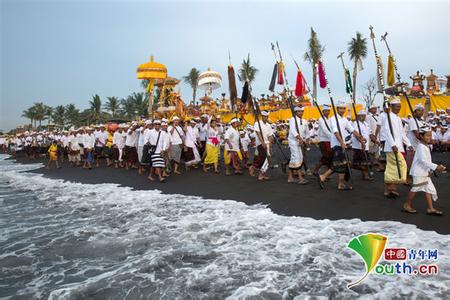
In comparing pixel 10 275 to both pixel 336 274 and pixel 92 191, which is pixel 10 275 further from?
pixel 92 191

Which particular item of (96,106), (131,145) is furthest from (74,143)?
(96,106)

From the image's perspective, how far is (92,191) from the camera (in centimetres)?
865

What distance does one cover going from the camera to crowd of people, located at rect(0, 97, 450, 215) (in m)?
5.58

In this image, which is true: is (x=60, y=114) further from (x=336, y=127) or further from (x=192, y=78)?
(x=336, y=127)

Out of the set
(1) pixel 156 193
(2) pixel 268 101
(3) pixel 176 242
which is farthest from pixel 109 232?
(2) pixel 268 101

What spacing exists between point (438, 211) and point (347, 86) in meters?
4.68

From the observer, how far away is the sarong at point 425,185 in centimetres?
447

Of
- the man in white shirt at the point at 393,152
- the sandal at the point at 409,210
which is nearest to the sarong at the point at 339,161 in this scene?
the man in white shirt at the point at 393,152

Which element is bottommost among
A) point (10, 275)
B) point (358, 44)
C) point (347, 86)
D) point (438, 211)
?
point (10, 275)

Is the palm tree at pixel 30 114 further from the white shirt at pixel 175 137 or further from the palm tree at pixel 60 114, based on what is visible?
the white shirt at pixel 175 137

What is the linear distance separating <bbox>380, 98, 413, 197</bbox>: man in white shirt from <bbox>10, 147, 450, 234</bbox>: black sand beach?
0.32m

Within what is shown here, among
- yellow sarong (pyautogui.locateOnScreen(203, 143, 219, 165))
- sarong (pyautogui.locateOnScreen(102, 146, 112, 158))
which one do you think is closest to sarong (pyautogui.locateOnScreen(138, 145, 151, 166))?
yellow sarong (pyautogui.locateOnScreen(203, 143, 219, 165))

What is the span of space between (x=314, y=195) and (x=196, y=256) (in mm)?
3358

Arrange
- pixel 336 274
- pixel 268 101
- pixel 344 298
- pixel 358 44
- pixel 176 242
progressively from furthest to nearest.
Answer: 1. pixel 358 44
2. pixel 268 101
3. pixel 176 242
4. pixel 336 274
5. pixel 344 298
